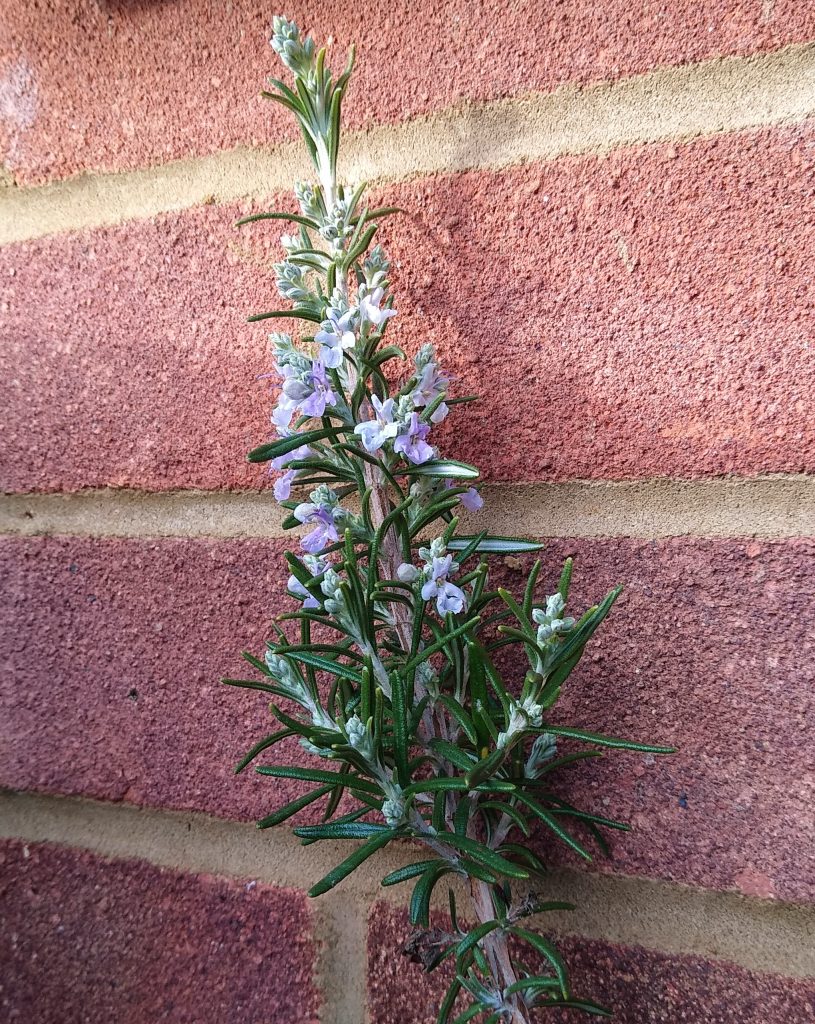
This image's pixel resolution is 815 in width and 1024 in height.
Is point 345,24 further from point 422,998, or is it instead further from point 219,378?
point 422,998

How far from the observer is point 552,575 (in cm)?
46

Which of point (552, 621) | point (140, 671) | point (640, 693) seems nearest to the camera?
point (552, 621)

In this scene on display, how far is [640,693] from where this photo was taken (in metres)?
0.44

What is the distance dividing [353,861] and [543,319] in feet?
1.06

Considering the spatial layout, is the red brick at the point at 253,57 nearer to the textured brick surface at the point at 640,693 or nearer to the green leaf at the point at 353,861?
the textured brick surface at the point at 640,693

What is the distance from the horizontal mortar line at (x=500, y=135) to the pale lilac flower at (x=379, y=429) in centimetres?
20

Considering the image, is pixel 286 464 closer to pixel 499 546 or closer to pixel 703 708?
pixel 499 546

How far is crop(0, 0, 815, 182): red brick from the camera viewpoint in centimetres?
43

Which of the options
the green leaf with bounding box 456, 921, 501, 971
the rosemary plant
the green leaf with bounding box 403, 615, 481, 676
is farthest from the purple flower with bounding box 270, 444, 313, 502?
the green leaf with bounding box 456, 921, 501, 971

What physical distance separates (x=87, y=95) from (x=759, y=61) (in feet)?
1.48

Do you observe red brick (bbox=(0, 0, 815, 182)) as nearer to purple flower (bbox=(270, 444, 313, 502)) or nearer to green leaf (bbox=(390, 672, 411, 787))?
purple flower (bbox=(270, 444, 313, 502))

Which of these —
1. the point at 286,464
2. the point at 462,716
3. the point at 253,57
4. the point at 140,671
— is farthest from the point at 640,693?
the point at 253,57

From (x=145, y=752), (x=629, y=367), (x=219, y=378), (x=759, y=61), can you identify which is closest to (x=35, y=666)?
(x=145, y=752)

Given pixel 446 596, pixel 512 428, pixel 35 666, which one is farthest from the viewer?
pixel 35 666
